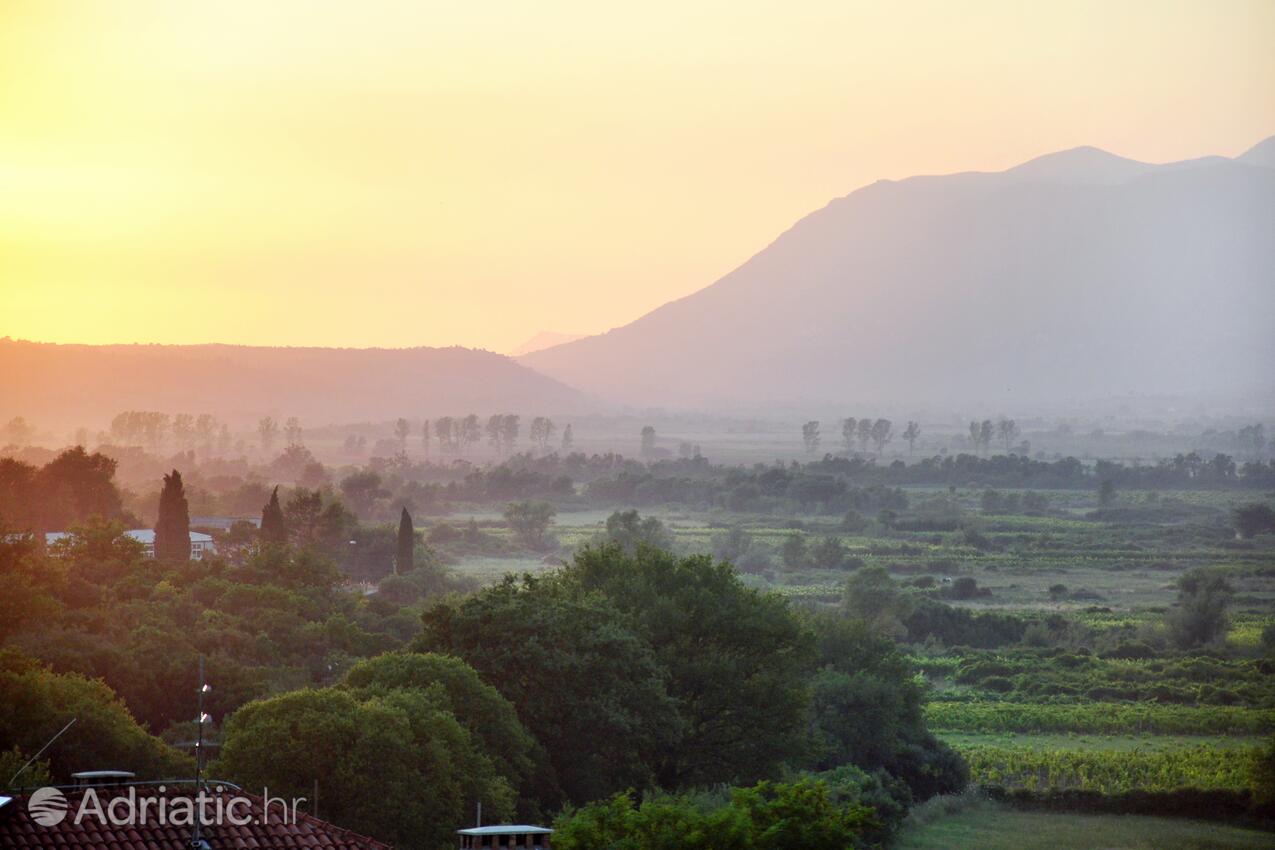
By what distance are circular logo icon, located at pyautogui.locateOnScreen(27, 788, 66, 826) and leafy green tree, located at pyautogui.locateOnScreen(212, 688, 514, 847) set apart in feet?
25.4

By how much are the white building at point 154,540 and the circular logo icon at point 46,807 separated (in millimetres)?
51542

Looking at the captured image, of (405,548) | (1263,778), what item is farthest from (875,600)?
(1263,778)

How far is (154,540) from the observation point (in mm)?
69438

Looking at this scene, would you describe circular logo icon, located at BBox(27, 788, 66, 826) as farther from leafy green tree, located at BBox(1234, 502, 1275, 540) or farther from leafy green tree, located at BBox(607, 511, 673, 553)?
leafy green tree, located at BBox(1234, 502, 1275, 540)

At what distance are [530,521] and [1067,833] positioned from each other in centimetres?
6661

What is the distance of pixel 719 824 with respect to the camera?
18797 mm

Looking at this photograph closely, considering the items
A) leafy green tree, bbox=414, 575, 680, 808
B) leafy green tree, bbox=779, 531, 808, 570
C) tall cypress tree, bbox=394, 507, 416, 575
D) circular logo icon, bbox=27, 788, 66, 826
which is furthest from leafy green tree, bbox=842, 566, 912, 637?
circular logo icon, bbox=27, 788, 66, 826

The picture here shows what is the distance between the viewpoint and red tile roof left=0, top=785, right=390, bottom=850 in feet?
48.4

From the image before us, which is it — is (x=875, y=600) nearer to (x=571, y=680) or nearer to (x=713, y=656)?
(x=713, y=656)

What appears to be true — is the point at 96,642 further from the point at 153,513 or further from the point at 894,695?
the point at 153,513

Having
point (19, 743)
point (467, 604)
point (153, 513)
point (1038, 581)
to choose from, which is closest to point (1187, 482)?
point (1038, 581)

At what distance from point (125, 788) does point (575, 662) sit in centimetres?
1526

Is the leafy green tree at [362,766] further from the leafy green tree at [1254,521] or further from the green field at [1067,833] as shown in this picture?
the leafy green tree at [1254,521]

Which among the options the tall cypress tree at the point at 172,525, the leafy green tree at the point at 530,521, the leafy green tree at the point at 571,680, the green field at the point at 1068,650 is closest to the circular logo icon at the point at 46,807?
the leafy green tree at the point at 571,680
